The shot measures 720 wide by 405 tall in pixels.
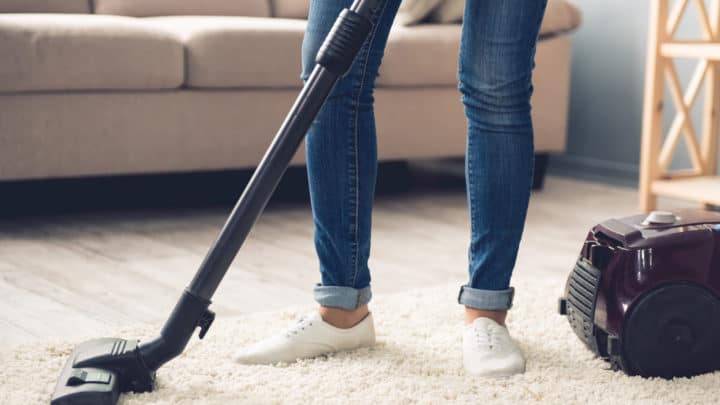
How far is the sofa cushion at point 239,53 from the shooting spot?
2258mm

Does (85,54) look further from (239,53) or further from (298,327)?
(298,327)

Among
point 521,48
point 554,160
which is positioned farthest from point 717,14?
point 521,48

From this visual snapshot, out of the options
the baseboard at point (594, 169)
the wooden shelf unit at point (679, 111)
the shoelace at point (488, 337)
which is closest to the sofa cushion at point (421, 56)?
the wooden shelf unit at point (679, 111)

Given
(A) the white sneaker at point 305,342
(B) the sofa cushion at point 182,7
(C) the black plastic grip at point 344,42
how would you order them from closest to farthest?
(C) the black plastic grip at point 344,42 < (A) the white sneaker at point 305,342 < (B) the sofa cushion at point 182,7

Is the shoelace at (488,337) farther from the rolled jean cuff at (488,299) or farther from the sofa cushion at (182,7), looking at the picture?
the sofa cushion at (182,7)

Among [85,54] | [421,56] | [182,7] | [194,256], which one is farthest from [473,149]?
[182,7]

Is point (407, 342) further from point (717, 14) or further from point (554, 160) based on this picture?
point (554, 160)

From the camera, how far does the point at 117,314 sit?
146 cm

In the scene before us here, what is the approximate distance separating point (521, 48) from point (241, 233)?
409 mm

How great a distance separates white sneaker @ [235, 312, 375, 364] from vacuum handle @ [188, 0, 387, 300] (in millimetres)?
220

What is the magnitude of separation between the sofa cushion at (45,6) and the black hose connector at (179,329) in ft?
5.72

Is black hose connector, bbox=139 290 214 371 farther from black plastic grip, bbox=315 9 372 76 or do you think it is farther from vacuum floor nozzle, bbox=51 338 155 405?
black plastic grip, bbox=315 9 372 76

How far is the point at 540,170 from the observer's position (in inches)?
111

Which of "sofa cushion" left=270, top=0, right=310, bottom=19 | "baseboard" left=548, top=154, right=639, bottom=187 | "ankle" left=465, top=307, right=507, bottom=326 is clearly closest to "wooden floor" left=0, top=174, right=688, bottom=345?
"baseboard" left=548, top=154, right=639, bottom=187
